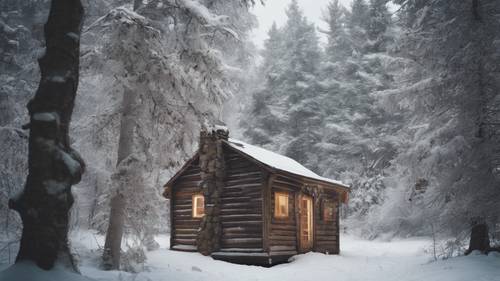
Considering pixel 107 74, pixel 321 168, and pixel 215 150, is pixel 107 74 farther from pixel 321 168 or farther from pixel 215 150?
pixel 321 168

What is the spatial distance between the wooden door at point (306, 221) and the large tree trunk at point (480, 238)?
7210 mm

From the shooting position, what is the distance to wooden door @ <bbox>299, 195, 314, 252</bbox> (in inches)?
749

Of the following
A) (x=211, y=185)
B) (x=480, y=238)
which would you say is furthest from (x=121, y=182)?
(x=480, y=238)

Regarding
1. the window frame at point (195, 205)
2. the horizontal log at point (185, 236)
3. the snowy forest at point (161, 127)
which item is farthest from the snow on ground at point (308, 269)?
the window frame at point (195, 205)

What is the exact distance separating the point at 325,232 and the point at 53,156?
16467 mm

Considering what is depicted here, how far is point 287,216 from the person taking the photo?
58.7ft

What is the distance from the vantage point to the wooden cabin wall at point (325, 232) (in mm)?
20020

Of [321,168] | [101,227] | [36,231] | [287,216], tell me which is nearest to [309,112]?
[321,168]

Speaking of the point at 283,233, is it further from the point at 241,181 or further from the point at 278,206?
the point at 241,181

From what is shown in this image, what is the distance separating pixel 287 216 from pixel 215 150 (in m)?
4.36

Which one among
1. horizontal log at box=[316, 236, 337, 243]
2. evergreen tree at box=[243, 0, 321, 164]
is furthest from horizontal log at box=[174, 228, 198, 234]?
evergreen tree at box=[243, 0, 321, 164]

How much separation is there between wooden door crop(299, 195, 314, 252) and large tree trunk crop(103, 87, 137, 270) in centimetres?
909

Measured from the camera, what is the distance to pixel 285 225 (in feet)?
57.8

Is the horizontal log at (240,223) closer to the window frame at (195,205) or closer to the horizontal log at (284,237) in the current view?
the horizontal log at (284,237)
